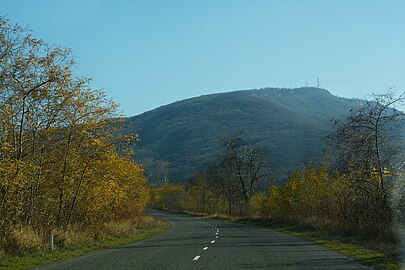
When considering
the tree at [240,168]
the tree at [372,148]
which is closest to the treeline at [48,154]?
the tree at [372,148]

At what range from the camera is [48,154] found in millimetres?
22156

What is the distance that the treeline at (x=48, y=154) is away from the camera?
18.1 metres

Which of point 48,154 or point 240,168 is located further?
point 240,168

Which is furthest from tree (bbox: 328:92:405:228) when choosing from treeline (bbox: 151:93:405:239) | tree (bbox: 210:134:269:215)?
tree (bbox: 210:134:269:215)

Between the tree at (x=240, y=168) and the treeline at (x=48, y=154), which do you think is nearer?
the treeline at (x=48, y=154)

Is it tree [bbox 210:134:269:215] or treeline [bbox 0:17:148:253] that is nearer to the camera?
treeline [bbox 0:17:148:253]

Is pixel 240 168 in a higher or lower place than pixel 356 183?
higher

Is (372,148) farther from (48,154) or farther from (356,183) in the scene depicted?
(48,154)

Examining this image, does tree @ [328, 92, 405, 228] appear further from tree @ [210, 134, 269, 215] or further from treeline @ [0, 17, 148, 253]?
tree @ [210, 134, 269, 215]

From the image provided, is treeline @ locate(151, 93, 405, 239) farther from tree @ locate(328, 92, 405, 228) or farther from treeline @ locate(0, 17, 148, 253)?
treeline @ locate(0, 17, 148, 253)

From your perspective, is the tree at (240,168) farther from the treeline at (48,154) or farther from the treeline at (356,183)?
the treeline at (48,154)

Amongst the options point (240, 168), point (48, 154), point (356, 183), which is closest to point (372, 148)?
point (356, 183)

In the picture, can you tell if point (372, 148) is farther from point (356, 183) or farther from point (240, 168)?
point (240, 168)

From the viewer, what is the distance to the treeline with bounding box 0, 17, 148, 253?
18062mm
